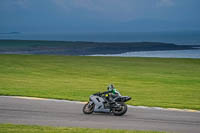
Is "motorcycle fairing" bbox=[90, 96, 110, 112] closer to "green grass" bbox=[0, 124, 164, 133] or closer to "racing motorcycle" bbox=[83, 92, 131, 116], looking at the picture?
"racing motorcycle" bbox=[83, 92, 131, 116]

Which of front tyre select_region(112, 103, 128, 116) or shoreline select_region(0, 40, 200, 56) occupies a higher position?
shoreline select_region(0, 40, 200, 56)

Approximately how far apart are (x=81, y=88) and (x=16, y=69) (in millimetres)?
13951

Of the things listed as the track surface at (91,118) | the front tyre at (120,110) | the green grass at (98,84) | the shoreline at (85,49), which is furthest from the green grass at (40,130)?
the shoreline at (85,49)

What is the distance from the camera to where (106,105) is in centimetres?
1535

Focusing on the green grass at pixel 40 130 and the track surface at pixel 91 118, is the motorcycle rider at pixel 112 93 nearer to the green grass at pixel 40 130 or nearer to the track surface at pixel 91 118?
the track surface at pixel 91 118

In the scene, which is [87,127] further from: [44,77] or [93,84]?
[44,77]

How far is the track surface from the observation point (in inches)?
527

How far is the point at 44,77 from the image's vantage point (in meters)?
31.6

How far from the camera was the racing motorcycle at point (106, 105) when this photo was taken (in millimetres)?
15195

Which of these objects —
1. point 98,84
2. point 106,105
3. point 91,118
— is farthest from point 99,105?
point 98,84

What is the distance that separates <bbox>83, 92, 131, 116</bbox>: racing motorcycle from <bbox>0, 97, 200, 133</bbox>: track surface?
9.6 inches

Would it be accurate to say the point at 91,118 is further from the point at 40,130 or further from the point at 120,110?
the point at 40,130

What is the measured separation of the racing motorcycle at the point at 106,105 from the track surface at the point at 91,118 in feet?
0.80

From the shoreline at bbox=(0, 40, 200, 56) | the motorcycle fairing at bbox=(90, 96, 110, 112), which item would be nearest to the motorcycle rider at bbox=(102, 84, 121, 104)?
the motorcycle fairing at bbox=(90, 96, 110, 112)
